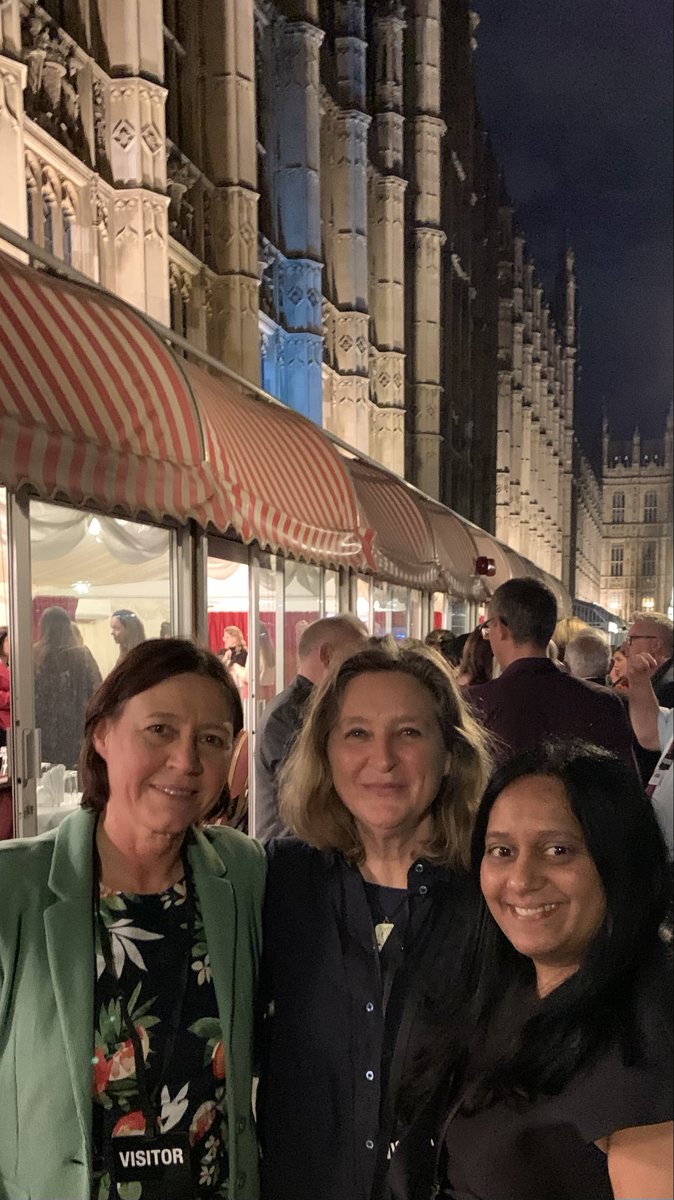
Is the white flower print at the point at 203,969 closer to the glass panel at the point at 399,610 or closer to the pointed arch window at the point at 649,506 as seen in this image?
the glass panel at the point at 399,610

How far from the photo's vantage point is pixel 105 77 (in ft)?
30.6

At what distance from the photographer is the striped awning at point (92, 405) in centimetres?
386

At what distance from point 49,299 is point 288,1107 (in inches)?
139

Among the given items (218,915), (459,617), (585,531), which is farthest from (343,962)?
(585,531)

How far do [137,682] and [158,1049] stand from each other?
0.69 metres

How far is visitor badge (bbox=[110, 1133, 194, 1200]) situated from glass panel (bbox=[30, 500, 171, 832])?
10.7ft

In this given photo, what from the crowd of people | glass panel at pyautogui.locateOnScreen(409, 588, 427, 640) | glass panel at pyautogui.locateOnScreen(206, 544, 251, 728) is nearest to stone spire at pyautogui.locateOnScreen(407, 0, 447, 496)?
glass panel at pyautogui.locateOnScreen(409, 588, 427, 640)

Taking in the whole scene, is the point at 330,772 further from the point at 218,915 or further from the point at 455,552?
the point at 455,552

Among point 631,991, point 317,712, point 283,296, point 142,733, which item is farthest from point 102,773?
point 283,296

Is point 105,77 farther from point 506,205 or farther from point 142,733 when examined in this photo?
point 506,205

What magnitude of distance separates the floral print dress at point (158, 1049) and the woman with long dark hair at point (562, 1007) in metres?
0.38

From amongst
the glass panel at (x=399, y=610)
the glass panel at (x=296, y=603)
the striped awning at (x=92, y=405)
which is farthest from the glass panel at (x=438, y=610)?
the striped awning at (x=92, y=405)

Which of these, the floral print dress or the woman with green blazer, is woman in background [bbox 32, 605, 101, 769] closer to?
the woman with green blazer

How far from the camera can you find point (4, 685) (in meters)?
5.28
